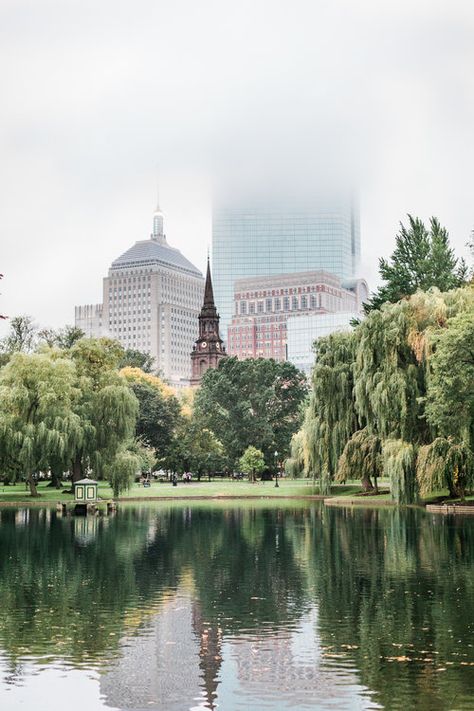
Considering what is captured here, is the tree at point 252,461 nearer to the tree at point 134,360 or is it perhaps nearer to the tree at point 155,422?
the tree at point 155,422

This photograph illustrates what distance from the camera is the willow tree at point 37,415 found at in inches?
2392

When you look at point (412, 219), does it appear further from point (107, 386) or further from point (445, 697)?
point (445, 697)

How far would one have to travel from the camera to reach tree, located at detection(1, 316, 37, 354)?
3789 inches

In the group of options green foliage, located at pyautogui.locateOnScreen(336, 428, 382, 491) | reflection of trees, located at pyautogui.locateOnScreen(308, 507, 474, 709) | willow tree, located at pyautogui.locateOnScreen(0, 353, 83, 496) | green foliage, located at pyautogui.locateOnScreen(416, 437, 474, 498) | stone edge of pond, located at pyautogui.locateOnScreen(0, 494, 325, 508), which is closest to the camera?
reflection of trees, located at pyautogui.locateOnScreen(308, 507, 474, 709)

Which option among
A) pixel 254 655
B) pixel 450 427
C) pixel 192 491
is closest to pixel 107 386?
pixel 192 491

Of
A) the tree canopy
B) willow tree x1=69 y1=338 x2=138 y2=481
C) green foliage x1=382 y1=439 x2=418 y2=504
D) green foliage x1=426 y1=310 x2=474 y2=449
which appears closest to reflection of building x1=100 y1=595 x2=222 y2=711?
green foliage x1=426 y1=310 x2=474 y2=449

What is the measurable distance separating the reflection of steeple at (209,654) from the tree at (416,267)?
57.4m

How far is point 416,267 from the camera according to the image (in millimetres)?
75312

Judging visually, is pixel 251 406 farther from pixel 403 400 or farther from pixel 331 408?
pixel 403 400

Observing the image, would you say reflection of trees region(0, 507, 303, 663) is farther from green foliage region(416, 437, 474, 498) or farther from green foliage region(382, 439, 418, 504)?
green foliage region(416, 437, 474, 498)

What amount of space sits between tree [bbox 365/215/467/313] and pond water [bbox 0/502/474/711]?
42894 mm

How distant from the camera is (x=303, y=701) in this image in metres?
11.3

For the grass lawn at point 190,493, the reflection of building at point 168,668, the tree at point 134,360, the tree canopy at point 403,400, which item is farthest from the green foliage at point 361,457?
the tree at point 134,360

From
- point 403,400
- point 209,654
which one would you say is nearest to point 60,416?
point 403,400
